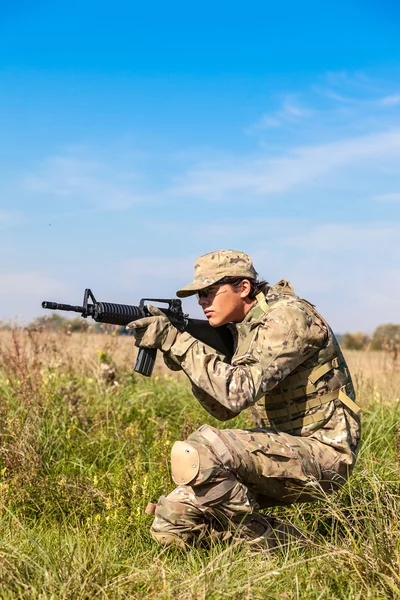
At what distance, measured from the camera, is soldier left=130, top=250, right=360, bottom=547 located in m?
3.93

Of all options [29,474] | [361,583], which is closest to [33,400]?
[29,474]

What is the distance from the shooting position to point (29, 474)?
194 inches

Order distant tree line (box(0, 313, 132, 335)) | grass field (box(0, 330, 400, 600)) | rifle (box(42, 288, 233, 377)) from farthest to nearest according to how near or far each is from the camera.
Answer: distant tree line (box(0, 313, 132, 335))
rifle (box(42, 288, 233, 377))
grass field (box(0, 330, 400, 600))

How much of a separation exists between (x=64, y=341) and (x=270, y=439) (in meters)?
4.72

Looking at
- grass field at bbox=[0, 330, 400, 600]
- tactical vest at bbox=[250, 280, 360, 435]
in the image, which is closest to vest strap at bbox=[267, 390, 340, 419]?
tactical vest at bbox=[250, 280, 360, 435]

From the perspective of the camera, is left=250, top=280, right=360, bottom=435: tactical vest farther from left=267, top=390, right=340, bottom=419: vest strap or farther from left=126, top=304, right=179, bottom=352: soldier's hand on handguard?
left=126, top=304, right=179, bottom=352: soldier's hand on handguard

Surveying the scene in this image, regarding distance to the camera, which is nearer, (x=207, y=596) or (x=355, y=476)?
(x=207, y=596)

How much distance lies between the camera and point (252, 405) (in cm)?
411

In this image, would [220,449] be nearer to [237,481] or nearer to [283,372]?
[237,481]

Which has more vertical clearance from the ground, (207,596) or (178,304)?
(178,304)

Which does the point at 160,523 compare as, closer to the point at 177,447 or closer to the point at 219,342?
the point at 177,447

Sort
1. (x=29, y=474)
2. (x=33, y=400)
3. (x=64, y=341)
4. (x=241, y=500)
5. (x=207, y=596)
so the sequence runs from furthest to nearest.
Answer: (x=64, y=341) < (x=33, y=400) < (x=29, y=474) < (x=241, y=500) < (x=207, y=596)

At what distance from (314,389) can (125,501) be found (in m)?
1.39

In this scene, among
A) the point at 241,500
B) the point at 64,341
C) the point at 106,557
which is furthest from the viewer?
the point at 64,341
